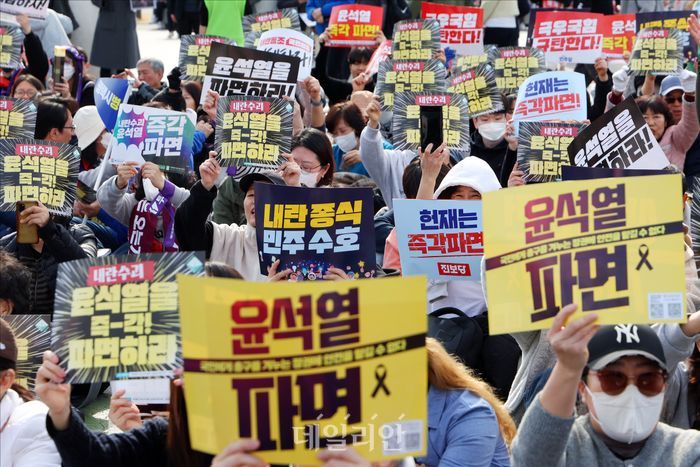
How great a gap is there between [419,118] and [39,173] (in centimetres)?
282

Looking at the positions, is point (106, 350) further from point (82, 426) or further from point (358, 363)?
point (358, 363)

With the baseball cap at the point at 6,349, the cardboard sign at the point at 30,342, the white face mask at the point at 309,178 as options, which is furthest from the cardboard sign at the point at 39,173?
the baseball cap at the point at 6,349

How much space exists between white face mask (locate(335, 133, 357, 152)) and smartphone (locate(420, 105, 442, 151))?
1141 mm

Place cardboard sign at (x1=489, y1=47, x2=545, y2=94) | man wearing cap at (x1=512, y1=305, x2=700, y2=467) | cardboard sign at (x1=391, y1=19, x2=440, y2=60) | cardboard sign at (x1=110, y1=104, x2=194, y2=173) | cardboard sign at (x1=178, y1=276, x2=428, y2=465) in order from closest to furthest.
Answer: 1. cardboard sign at (x1=178, y1=276, x2=428, y2=465)
2. man wearing cap at (x1=512, y1=305, x2=700, y2=467)
3. cardboard sign at (x1=110, y1=104, x2=194, y2=173)
4. cardboard sign at (x1=489, y1=47, x2=545, y2=94)
5. cardboard sign at (x1=391, y1=19, x2=440, y2=60)

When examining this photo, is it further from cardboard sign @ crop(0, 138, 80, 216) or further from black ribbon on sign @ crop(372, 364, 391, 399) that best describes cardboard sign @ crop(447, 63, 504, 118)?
black ribbon on sign @ crop(372, 364, 391, 399)

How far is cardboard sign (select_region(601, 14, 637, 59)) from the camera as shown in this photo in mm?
11945

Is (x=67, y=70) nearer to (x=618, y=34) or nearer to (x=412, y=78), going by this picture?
(x=412, y=78)

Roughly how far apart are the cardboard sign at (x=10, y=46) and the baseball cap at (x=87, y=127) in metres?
Answer: 1.76

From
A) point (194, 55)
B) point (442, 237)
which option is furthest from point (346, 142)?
point (442, 237)

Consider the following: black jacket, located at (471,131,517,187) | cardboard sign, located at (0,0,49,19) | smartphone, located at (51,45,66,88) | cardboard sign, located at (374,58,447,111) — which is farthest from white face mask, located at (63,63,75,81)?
black jacket, located at (471,131,517,187)

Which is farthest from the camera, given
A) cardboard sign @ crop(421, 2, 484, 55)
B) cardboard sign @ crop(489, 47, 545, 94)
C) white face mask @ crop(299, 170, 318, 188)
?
cardboard sign @ crop(421, 2, 484, 55)

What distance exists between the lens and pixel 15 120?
26.3 feet

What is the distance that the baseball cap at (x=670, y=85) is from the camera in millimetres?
10164

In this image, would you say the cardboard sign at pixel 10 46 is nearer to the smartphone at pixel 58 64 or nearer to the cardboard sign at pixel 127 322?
the smartphone at pixel 58 64
